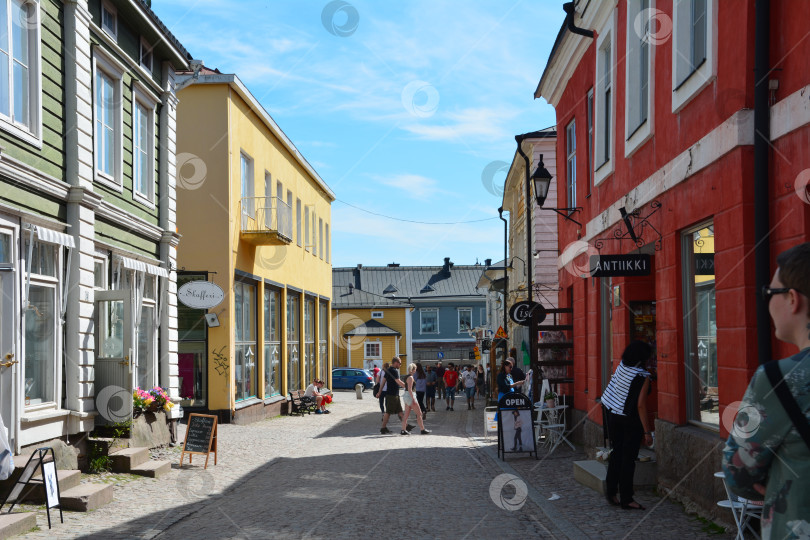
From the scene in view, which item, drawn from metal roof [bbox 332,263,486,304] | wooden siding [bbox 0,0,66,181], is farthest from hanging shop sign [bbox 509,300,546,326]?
metal roof [bbox 332,263,486,304]

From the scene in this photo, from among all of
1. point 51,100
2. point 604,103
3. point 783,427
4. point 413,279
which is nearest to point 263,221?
point 604,103

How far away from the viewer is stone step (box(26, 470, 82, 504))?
8.66 meters

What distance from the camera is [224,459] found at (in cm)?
1403

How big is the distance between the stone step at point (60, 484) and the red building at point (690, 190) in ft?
20.5

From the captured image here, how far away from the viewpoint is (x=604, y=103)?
13.3 m

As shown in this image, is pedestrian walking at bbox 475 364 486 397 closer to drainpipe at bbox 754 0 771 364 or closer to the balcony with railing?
the balcony with railing

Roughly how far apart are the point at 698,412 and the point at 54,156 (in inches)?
310

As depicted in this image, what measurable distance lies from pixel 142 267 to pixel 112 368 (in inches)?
88.3

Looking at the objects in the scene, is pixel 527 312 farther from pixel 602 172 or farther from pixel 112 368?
pixel 112 368

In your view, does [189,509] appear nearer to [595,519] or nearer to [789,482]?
[595,519]

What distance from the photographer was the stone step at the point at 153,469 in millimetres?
11375

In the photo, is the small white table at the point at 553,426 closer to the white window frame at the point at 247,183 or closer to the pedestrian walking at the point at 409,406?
the pedestrian walking at the point at 409,406

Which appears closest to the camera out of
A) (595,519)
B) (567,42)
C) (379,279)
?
(595,519)

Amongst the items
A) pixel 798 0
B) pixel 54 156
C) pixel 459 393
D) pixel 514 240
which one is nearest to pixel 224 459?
pixel 54 156
